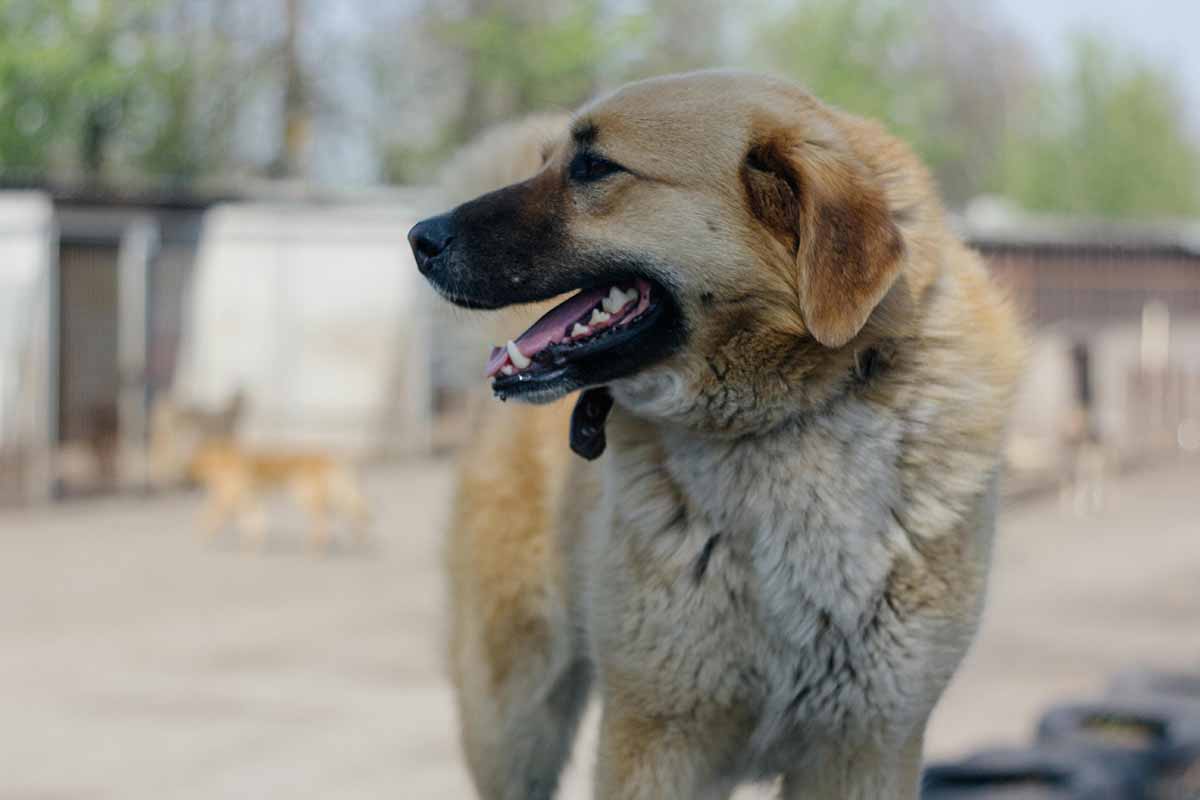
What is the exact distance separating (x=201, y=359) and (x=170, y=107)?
36.8 ft

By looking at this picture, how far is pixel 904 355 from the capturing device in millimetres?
3365

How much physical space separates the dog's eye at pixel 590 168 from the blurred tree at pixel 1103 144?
5272 cm

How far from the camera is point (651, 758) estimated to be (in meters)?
3.44

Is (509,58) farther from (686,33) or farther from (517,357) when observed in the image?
(517,357)

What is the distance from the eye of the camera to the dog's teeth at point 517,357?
10.8 ft

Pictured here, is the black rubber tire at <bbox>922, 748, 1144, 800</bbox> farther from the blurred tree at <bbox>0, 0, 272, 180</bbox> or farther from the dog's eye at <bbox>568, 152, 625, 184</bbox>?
the blurred tree at <bbox>0, 0, 272, 180</bbox>

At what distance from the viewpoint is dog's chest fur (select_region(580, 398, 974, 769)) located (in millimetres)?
3338

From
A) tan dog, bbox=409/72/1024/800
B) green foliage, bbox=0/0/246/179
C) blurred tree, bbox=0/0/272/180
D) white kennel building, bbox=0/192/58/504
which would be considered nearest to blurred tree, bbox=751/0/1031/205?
blurred tree, bbox=0/0/272/180

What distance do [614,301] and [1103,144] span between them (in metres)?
53.5

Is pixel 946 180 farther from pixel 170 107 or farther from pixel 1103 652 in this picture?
pixel 1103 652

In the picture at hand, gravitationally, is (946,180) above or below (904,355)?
below

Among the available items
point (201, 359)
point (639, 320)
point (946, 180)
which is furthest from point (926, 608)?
point (946, 180)

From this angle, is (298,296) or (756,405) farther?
(298,296)

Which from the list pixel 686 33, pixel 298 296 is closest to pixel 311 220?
pixel 298 296
